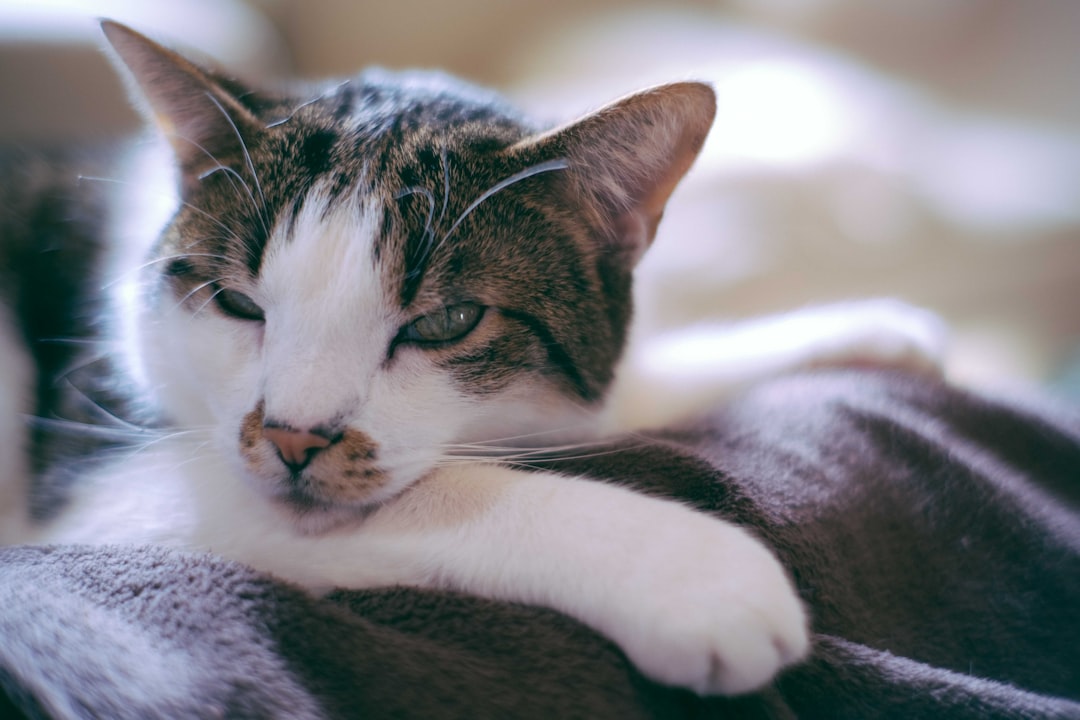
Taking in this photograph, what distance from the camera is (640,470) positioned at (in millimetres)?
668

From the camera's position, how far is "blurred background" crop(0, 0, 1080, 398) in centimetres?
145

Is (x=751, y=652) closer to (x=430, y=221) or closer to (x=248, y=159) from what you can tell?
(x=430, y=221)

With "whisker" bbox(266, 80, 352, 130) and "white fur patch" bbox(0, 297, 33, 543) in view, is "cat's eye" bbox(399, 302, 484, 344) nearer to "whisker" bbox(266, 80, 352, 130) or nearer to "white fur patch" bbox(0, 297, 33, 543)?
"whisker" bbox(266, 80, 352, 130)

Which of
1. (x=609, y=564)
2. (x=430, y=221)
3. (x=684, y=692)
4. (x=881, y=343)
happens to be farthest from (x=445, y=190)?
(x=881, y=343)

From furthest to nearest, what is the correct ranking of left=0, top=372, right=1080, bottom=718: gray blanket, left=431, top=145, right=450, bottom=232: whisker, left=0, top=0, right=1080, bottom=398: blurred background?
left=0, top=0, right=1080, bottom=398: blurred background → left=431, top=145, right=450, bottom=232: whisker → left=0, top=372, right=1080, bottom=718: gray blanket

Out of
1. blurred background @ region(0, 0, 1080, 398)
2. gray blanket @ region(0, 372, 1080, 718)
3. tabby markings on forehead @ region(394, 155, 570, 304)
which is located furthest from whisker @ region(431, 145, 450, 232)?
blurred background @ region(0, 0, 1080, 398)

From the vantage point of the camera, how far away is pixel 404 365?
2.28 ft

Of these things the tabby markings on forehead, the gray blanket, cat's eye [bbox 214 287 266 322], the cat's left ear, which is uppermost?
the cat's left ear

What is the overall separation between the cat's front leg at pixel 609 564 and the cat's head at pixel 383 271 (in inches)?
2.4

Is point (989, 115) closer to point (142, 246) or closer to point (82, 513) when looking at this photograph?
point (142, 246)

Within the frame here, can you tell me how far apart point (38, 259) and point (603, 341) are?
36.9 inches

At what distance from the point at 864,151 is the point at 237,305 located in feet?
4.85

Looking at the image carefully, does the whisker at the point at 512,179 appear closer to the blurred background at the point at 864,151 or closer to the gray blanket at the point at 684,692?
the gray blanket at the point at 684,692

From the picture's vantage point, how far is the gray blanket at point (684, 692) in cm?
47
